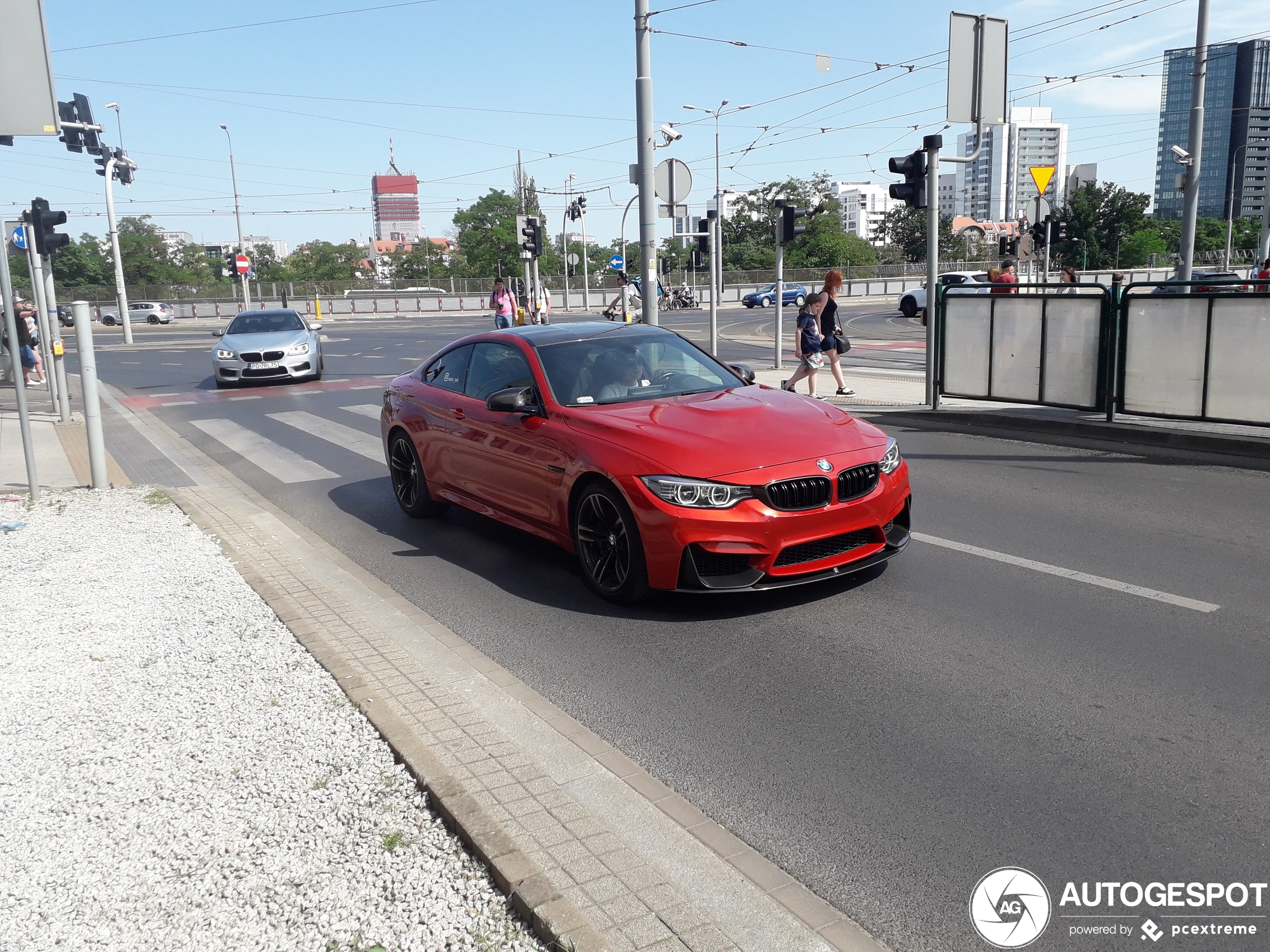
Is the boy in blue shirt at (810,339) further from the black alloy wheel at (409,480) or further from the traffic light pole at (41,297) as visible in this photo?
the traffic light pole at (41,297)

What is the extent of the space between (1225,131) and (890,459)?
12158 centimetres

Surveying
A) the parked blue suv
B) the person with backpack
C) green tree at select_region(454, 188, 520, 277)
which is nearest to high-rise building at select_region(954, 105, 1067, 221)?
the parked blue suv

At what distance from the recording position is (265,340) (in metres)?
20.3

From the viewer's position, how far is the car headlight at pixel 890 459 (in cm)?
583

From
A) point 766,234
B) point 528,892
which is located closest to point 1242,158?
point 766,234

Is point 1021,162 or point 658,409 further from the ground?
point 1021,162

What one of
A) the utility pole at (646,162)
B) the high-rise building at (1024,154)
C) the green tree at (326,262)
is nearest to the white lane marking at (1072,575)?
the utility pole at (646,162)

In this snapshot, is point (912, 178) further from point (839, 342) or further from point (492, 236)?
point (492, 236)

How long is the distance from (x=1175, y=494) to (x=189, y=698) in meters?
7.21

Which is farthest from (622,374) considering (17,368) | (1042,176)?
(1042,176)

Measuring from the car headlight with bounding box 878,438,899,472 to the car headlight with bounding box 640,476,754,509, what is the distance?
3.08 ft

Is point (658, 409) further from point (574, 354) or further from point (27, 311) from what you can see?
point (27, 311)

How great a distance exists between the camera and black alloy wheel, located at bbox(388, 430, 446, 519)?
820 cm

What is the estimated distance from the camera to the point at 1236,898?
297 centimetres
